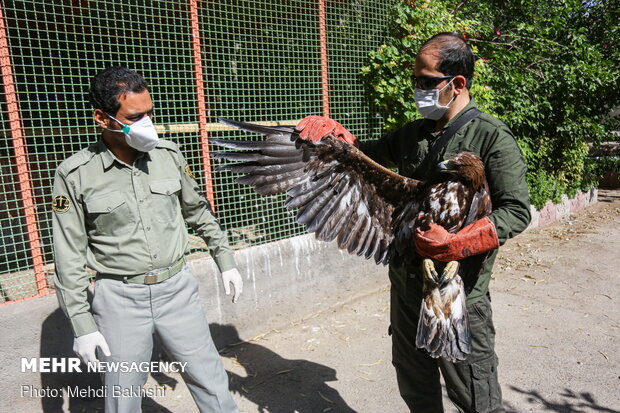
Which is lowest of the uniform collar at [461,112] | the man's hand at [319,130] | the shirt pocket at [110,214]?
the shirt pocket at [110,214]

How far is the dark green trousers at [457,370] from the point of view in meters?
2.33

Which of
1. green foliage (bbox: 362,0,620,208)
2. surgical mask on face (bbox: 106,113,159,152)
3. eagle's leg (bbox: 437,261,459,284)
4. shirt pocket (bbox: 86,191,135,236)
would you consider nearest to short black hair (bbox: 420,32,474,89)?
eagle's leg (bbox: 437,261,459,284)

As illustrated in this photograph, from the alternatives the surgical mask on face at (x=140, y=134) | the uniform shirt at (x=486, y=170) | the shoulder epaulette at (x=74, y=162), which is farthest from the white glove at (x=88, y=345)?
the uniform shirt at (x=486, y=170)

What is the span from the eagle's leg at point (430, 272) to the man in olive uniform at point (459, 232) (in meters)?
0.08

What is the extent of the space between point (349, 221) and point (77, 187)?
147 centimetres

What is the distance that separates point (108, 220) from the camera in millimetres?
2389

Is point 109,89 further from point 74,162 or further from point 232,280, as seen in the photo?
point 232,280

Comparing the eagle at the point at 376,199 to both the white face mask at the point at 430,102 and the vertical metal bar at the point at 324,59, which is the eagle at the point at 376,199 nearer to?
the white face mask at the point at 430,102

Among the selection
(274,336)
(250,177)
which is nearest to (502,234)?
(250,177)

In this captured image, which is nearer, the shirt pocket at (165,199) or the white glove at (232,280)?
the shirt pocket at (165,199)

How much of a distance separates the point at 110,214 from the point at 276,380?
218cm

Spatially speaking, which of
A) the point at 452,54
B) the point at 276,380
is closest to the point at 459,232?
the point at 452,54

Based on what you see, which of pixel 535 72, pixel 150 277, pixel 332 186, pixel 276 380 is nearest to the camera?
pixel 150 277

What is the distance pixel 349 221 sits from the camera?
8.95 ft
